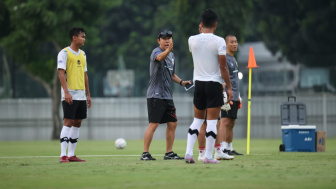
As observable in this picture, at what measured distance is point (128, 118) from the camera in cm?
3188

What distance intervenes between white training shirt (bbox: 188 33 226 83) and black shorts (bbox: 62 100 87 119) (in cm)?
249

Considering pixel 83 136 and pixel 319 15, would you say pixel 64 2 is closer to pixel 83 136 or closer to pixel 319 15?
pixel 83 136

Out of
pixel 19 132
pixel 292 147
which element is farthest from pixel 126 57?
pixel 292 147

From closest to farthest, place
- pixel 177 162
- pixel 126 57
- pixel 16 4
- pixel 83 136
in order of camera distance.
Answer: pixel 177 162
pixel 16 4
pixel 83 136
pixel 126 57

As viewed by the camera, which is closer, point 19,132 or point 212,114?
point 212,114

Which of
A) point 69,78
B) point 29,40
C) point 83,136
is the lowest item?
point 83,136

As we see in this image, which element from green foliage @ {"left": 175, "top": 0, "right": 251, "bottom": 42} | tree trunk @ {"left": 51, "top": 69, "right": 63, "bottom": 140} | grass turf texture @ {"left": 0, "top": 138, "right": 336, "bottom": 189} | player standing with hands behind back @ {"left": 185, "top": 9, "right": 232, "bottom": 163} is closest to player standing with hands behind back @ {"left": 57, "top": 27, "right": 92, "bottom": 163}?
grass turf texture @ {"left": 0, "top": 138, "right": 336, "bottom": 189}

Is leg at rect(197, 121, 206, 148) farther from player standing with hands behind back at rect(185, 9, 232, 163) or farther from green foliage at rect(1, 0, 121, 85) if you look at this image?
green foliage at rect(1, 0, 121, 85)

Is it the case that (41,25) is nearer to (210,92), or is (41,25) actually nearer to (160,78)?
(160,78)

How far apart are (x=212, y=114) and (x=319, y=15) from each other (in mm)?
29749

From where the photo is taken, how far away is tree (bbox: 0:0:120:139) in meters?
27.9

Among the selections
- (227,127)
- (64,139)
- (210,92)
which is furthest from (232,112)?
(64,139)

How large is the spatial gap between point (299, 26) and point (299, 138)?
26.8m

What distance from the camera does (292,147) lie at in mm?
16469
